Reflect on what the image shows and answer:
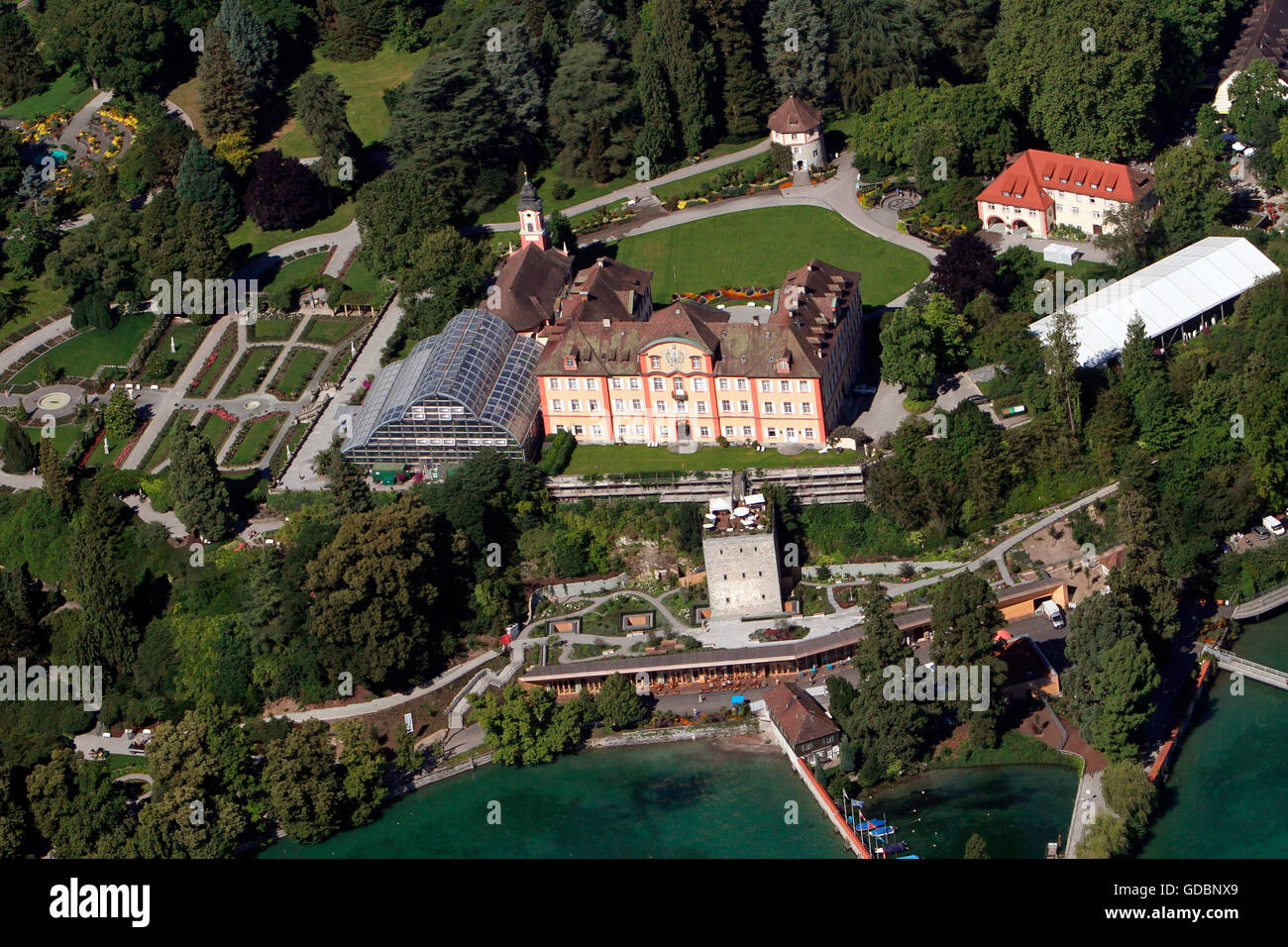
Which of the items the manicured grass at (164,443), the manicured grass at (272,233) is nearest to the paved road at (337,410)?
the manicured grass at (164,443)

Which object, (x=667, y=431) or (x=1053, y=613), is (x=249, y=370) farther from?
(x=1053, y=613)

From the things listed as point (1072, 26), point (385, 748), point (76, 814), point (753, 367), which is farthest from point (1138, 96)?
point (76, 814)

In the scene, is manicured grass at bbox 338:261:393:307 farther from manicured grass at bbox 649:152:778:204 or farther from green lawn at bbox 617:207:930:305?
manicured grass at bbox 649:152:778:204

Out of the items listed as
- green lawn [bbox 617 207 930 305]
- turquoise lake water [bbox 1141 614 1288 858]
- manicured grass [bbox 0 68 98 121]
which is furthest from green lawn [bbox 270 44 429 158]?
turquoise lake water [bbox 1141 614 1288 858]

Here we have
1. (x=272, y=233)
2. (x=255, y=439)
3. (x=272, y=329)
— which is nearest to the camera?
(x=255, y=439)

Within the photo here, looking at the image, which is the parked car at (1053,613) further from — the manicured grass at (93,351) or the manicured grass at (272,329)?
the manicured grass at (93,351)

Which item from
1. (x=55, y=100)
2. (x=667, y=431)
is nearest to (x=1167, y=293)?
(x=667, y=431)
